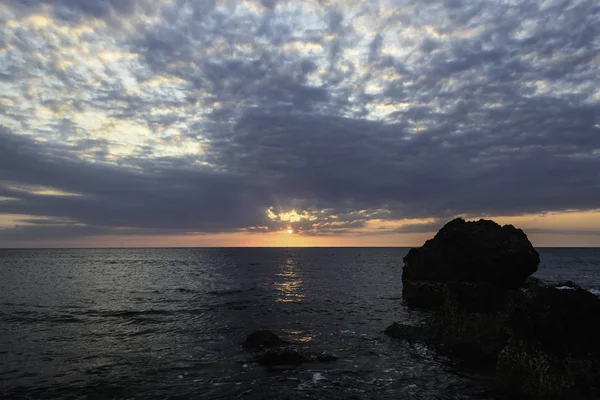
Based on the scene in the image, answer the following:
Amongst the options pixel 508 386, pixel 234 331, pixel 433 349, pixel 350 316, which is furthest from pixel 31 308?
pixel 508 386

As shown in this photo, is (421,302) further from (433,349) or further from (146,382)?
(146,382)

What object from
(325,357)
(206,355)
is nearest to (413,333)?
(325,357)

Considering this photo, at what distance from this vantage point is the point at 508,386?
13.0 metres

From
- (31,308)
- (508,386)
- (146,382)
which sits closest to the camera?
(508,386)

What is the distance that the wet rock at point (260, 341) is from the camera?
2005 cm

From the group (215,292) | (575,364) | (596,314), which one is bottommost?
(215,292)

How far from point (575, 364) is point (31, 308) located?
40.8 m

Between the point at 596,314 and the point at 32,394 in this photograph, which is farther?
the point at 32,394

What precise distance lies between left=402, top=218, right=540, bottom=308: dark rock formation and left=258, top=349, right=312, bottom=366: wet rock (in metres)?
10.9

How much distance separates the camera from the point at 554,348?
1209 centimetres

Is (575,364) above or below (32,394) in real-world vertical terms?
above

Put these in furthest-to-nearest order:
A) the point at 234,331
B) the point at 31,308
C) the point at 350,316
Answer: the point at 31,308 < the point at 350,316 < the point at 234,331

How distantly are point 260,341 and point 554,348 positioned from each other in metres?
14.0

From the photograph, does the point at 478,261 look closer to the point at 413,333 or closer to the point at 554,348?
the point at 413,333
